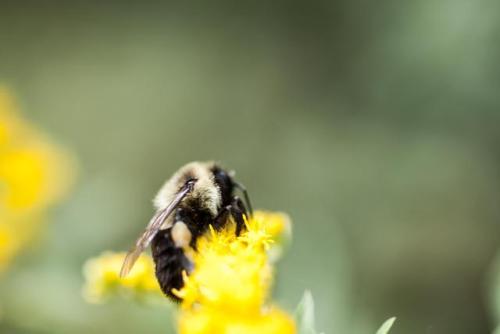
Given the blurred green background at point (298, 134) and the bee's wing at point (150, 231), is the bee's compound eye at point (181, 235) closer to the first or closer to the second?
the bee's wing at point (150, 231)

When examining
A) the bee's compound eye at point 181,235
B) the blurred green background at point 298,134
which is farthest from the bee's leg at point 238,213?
the blurred green background at point 298,134

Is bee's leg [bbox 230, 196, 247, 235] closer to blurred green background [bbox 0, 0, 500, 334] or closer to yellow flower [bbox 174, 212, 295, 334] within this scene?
yellow flower [bbox 174, 212, 295, 334]

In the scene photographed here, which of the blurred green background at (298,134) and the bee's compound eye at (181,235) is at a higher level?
the blurred green background at (298,134)

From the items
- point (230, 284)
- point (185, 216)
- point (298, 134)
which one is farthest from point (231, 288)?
point (298, 134)

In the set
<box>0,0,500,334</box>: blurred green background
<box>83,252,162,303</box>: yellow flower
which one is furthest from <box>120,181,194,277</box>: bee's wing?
<box>0,0,500,334</box>: blurred green background

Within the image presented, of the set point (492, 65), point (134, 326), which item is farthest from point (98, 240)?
point (492, 65)

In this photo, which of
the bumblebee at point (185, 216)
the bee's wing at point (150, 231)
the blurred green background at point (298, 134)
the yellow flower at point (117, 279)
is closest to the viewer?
the bee's wing at point (150, 231)

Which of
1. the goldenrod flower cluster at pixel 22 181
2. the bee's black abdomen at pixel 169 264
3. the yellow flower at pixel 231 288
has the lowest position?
the yellow flower at pixel 231 288
